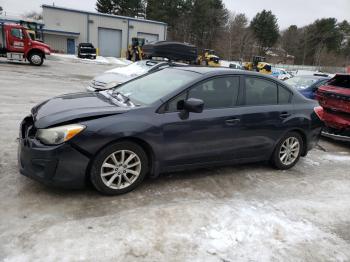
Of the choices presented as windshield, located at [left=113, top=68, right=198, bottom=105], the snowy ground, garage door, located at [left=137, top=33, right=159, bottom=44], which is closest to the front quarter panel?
windshield, located at [left=113, top=68, right=198, bottom=105]

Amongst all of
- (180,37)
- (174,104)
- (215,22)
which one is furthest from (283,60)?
(174,104)

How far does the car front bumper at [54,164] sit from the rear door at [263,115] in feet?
7.39

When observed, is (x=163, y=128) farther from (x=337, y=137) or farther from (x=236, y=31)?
(x=236, y=31)

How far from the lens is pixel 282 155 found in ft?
17.3

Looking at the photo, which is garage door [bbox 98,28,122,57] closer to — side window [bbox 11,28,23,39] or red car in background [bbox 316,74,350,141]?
side window [bbox 11,28,23,39]

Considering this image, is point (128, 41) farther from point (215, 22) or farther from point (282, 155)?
point (282, 155)

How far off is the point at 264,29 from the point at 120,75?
213 feet

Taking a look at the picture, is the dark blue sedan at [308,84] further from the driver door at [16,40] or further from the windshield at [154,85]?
the driver door at [16,40]

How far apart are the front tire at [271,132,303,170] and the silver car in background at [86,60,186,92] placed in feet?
15.9

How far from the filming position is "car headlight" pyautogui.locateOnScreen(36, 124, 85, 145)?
350cm

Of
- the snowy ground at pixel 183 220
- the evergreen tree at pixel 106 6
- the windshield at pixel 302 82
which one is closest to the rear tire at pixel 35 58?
the windshield at pixel 302 82

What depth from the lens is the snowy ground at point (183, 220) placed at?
2941 mm

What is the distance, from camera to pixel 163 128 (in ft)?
13.1

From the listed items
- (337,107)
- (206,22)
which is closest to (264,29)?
(206,22)
